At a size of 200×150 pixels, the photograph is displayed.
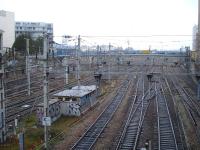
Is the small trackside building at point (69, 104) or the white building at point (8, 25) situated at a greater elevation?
the white building at point (8, 25)

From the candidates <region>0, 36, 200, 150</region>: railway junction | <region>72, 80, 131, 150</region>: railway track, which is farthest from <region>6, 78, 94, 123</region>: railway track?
<region>72, 80, 131, 150</region>: railway track

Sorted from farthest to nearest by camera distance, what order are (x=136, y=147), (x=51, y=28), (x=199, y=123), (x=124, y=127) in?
(x=51, y=28) → (x=199, y=123) → (x=124, y=127) → (x=136, y=147)

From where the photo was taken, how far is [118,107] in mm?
27875

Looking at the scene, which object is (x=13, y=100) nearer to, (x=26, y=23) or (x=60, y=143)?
(x=60, y=143)

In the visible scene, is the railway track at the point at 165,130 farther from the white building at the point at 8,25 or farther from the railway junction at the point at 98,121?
the white building at the point at 8,25

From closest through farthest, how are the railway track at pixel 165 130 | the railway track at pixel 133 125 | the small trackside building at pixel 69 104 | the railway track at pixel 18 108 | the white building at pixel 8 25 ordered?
the railway track at pixel 165 130 → the railway track at pixel 133 125 → the small trackside building at pixel 69 104 → the railway track at pixel 18 108 → the white building at pixel 8 25

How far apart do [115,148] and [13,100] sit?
17.5 metres

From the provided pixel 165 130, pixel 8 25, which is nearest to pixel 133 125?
pixel 165 130

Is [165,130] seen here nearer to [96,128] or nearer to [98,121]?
[96,128]

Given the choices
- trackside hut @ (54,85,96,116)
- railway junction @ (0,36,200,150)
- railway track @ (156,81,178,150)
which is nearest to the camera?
railway track @ (156,81,178,150)

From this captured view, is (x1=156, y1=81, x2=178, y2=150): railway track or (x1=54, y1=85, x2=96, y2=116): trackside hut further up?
(x1=54, y1=85, x2=96, y2=116): trackside hut

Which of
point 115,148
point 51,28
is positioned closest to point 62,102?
point 115,148

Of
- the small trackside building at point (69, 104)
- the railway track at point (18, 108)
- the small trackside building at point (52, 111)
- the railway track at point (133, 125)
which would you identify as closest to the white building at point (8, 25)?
the railway track at point (18, 108)

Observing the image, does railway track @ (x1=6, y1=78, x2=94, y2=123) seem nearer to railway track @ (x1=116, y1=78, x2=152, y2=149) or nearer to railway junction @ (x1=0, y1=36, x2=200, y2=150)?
railway junction @ (x1=0, y1=36, x2=200, y2=150)
